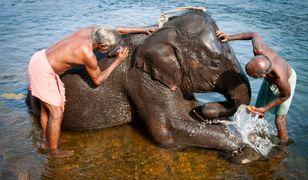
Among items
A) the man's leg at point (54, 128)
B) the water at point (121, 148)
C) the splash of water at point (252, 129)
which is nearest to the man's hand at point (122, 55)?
the man's leg at point (54, 128)

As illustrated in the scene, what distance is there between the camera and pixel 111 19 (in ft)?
49.0

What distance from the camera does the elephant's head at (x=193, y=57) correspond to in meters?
5.54

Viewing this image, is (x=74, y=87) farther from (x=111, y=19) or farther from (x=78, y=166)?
(x=111, y=19)

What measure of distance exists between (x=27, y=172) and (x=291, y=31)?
9.59m

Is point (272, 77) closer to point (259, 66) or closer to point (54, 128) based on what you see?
point (259, 66)

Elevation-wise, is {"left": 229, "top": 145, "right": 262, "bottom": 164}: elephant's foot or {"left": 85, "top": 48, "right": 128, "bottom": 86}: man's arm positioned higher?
{"left": 85, "top": 48, "right": 128, "bottom": 86}: man's arm

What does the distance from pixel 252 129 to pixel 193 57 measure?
1.36 m

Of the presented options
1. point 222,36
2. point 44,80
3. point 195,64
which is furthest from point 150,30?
point 44,80

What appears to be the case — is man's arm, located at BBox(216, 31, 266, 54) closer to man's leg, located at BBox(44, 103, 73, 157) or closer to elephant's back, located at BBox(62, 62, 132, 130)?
elephant's back, located at BBox(62, 62, 132, 130)

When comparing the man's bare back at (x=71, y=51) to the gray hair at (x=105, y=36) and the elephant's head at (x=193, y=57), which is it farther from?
the elephant's head at (x=193, y=57)

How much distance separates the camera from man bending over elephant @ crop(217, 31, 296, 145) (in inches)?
190

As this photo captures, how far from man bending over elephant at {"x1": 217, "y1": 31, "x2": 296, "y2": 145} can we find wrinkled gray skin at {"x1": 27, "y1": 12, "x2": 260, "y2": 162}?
34 cm

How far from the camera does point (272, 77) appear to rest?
5156mm

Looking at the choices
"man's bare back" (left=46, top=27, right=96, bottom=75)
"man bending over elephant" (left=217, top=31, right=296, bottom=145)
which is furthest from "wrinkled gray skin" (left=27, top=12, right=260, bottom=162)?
"man's bare back" (left=46, top=27, right=96, bottom=75)
